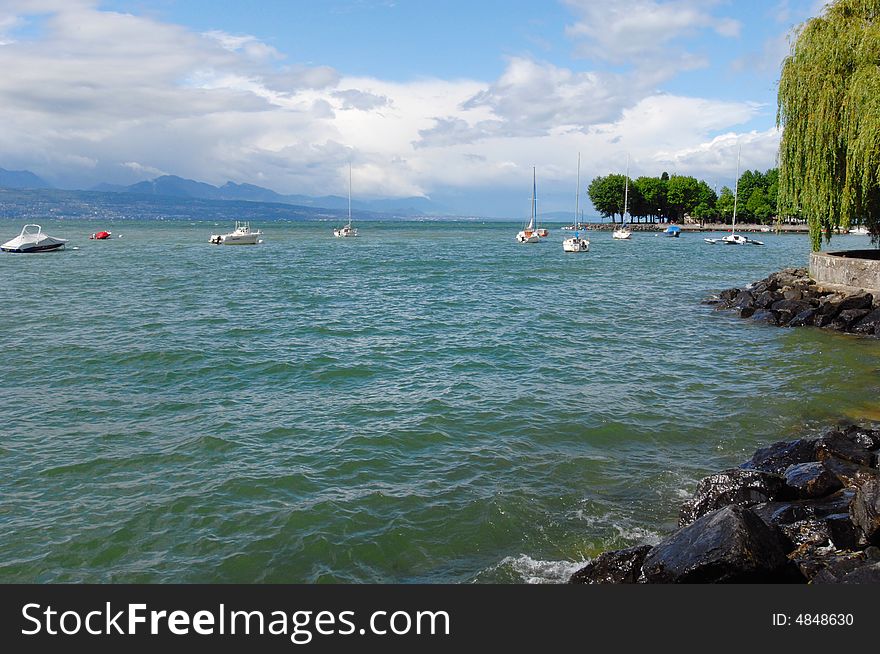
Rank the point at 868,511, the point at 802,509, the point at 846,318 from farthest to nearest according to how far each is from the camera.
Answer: the point at 846,318 < the point at 802,509 < the point at 868,511

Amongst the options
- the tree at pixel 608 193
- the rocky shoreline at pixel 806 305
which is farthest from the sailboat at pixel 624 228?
the rocky shoreline at pixel 806 305

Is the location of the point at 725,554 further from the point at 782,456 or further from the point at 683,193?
the point at 683,193

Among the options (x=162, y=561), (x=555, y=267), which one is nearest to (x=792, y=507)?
(x=162, y=561)

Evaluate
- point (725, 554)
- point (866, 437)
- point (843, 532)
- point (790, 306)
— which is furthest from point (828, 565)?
point (790, 306)

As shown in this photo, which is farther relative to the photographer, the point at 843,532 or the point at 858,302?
the point at 858,302

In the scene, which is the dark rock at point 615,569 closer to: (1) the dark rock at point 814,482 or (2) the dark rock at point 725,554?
(2) the dark rock at point 725,554

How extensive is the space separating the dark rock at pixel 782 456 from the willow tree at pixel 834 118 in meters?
20.4

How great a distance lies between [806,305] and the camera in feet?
94.7

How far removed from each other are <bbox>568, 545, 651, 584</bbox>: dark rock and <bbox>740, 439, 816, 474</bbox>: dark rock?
444 centimetres

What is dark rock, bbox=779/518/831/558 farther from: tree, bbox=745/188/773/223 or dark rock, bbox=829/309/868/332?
tree, bbox=745/188/773/223

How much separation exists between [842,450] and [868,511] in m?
3.86

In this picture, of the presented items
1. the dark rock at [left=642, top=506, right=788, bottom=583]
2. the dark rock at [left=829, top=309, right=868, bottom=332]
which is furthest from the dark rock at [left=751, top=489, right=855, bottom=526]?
the dark rock at [left=829, top=309, right=868, bottom=332]

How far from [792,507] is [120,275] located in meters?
47.9

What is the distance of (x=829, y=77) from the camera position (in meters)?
29.1
